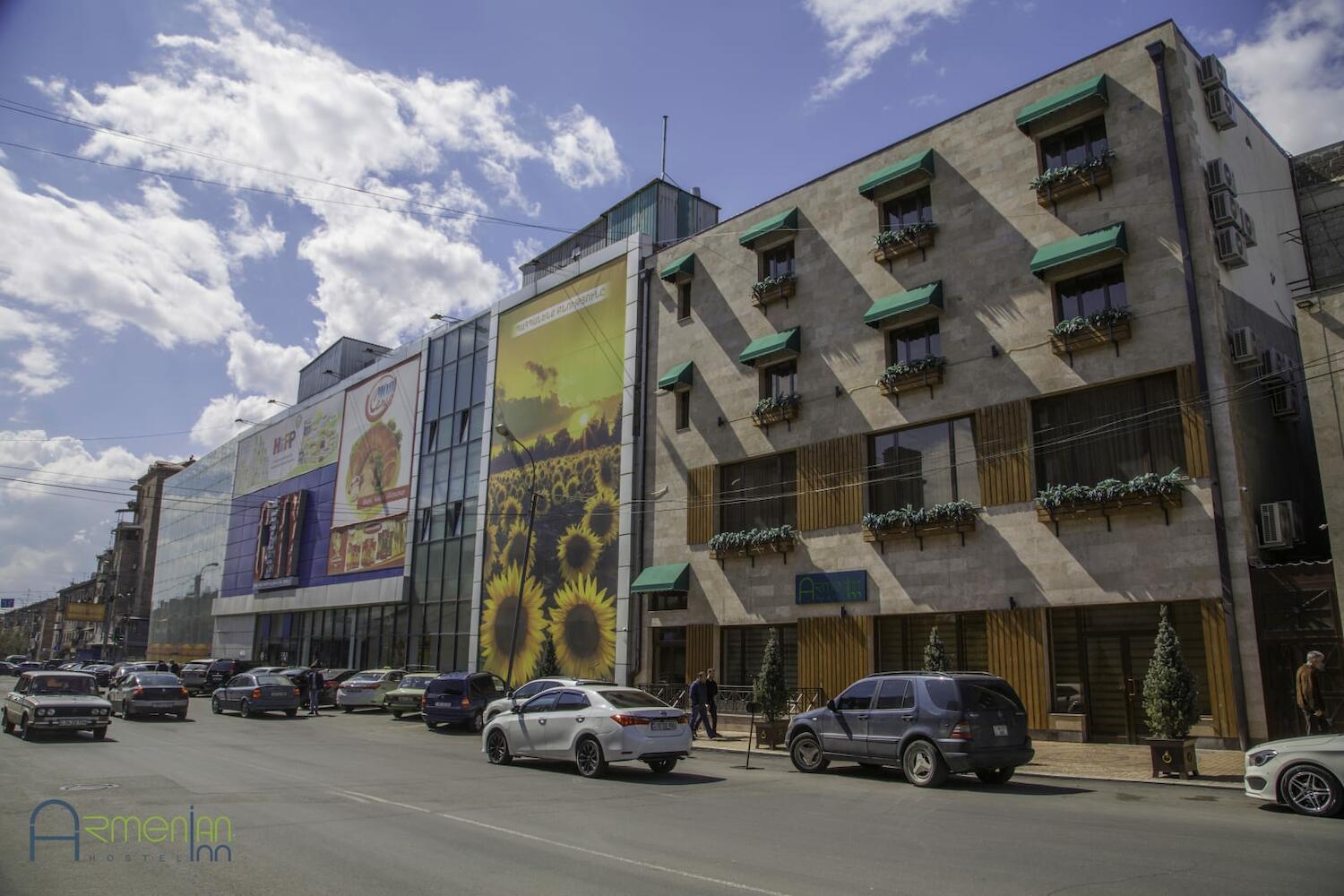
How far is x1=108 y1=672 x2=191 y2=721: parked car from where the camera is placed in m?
28.5

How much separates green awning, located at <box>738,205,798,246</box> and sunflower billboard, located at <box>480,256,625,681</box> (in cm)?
741

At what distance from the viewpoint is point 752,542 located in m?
27.8

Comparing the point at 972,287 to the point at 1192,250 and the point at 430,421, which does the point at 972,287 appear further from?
the point at 430,421

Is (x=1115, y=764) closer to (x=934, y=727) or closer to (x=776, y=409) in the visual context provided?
(x=934, y=727)

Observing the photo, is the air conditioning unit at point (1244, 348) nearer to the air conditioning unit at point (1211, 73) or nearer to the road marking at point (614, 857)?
the air conditioning unit at point (1211, 73)

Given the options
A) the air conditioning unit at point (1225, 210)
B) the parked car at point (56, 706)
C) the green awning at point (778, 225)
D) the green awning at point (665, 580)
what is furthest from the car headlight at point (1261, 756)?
the parked car at point (56, 706)

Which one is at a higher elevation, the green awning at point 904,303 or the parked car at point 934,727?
the green awning at point 904,303

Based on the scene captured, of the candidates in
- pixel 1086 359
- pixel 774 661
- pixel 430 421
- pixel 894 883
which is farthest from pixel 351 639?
pixel 894 883

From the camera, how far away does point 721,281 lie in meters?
31.4

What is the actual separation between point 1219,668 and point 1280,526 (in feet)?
10.4

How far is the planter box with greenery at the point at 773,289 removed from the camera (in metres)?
28.6

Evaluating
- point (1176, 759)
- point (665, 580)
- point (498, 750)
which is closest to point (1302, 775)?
point (1176, 759)

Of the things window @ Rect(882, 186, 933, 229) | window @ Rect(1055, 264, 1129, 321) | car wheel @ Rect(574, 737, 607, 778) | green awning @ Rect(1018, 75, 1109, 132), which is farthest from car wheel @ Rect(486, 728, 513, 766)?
green awning @ Rect(1018, 75, 1109, 132)

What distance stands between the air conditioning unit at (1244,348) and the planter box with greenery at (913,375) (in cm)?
663
